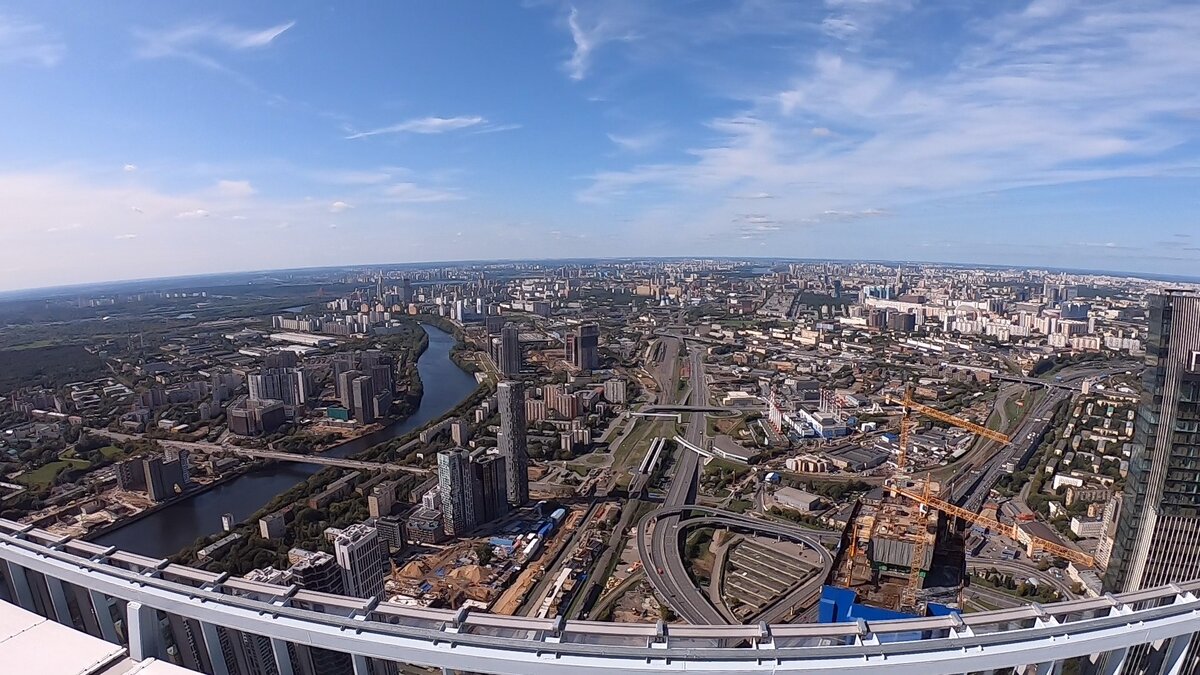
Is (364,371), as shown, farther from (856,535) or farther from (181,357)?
(856,535)

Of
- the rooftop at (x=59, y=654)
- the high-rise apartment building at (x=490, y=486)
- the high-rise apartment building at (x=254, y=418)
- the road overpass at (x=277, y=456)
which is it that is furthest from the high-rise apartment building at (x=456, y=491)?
the high-rise apartment building at (x=254, y=418)

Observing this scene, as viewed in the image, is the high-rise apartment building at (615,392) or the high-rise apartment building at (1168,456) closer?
the high-rise apartment building at (1168,456)

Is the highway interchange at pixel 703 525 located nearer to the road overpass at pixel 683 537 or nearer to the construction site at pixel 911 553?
the road overpass at pixel 683 537

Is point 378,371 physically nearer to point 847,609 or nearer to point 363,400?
point 363,400

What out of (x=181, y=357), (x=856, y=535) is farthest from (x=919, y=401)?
(x=181, y=357)

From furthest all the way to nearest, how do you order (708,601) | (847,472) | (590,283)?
(590,283), (847,472), (708,601)

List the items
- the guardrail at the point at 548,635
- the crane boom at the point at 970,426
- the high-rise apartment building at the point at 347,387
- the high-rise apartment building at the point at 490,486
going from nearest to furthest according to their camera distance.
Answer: the guardrail at the point at 548,635, the high-rise apartment building at the point at 490,486, the crane boom at the point at 970,426, the high-rise apartment building at the point at 347,387

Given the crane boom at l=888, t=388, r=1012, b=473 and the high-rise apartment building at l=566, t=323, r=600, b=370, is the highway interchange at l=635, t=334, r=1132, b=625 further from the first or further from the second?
the high-rise apartment building at l=566, t=323, r=600, b=370

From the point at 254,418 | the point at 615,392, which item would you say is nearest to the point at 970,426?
the point at 615,392
